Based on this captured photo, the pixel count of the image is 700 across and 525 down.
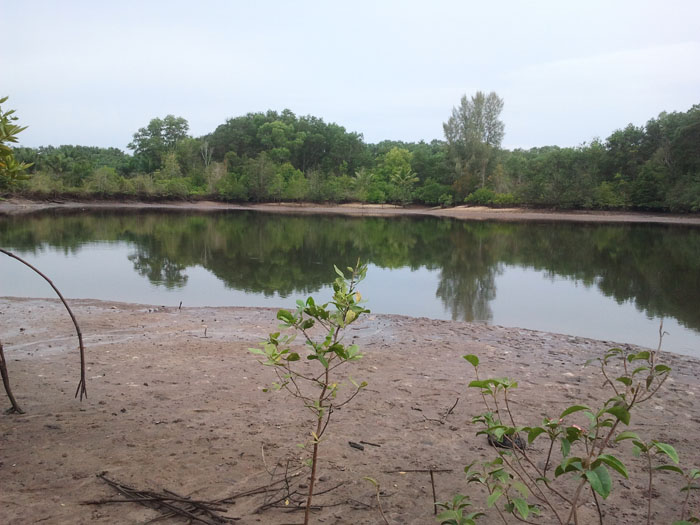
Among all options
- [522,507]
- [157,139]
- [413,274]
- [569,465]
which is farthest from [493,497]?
[157,139]

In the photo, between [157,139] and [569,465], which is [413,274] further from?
[157,139]

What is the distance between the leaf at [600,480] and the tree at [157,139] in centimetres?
8658

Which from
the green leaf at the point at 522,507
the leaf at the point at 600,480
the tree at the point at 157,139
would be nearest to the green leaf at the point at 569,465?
the leaf at the point at 600,480

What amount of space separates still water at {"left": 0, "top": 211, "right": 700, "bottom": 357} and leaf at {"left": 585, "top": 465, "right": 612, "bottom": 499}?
8.19 meters

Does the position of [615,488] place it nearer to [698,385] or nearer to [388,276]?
[698,385]

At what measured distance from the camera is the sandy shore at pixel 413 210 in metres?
45.7

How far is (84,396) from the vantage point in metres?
4.52

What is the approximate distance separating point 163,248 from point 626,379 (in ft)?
69.4

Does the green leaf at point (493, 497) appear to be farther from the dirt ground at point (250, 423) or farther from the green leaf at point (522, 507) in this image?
the dirt ground at point (250, 423)

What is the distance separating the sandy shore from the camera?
4566 centimetres

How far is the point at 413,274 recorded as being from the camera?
52.5 feet

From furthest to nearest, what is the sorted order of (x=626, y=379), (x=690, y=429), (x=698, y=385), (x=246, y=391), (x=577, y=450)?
(x=698, y=385), (x=246, y=391), (x=690, y=429), (x=577, y=450), (x=626, y=379)

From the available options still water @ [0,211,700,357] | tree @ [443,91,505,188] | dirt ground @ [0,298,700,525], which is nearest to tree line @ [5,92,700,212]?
tree @ [443,91,505,188]

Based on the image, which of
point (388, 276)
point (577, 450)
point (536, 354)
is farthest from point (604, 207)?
point (577, 450)
